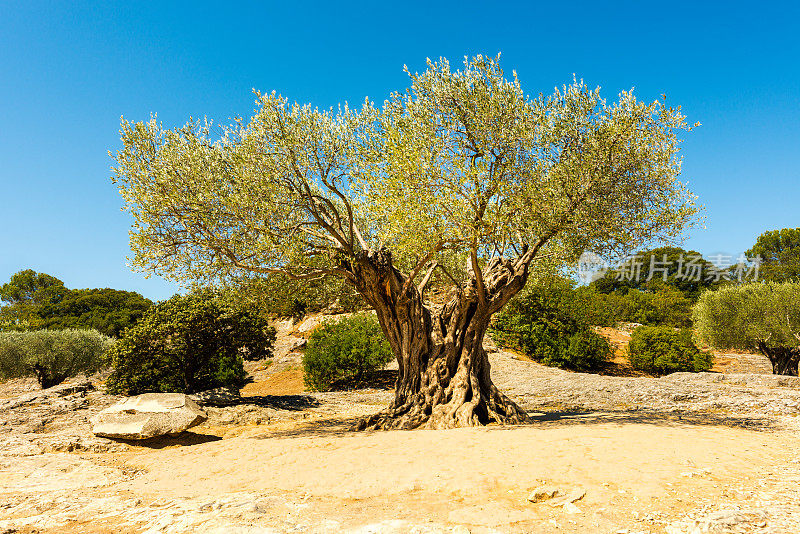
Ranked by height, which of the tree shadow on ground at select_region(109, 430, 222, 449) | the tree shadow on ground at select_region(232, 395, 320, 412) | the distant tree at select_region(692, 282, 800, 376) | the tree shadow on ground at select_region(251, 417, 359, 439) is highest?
the distant tree at select_region(692, 282, 800, 376)

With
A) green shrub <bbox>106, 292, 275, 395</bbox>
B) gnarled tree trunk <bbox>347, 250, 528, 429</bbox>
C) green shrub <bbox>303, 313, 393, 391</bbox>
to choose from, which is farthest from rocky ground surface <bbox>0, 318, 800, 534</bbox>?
green shrub <bbox>303, 313, 393, 391</bbox>

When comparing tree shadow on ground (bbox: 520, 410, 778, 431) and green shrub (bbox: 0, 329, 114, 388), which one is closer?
tree shadow on ground (bbox: 520, 410, 778, 431)

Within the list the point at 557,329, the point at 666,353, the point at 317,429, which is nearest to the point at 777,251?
the point at 666,353

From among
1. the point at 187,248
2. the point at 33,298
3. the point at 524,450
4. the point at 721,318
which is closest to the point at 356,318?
the point at 187,248

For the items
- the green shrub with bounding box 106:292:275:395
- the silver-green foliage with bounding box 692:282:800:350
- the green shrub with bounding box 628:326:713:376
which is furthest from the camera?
the green shrub with bounding box 628:326:713:376

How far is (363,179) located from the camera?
13445 mm

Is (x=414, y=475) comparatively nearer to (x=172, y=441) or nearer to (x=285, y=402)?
(x=172, y=441)

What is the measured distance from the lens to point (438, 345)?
46.8 feet

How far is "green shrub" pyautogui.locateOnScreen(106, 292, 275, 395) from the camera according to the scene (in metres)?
19.0

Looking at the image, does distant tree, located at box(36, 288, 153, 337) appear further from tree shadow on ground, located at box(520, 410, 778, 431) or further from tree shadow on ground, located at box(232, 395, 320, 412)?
tree shadow on ground, located at box(520, 410, 778, 431)

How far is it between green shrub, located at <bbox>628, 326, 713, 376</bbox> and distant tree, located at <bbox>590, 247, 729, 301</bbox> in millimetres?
41869

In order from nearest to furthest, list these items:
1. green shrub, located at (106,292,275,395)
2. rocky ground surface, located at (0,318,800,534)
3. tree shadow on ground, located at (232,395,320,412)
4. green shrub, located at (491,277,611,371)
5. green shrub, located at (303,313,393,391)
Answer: rocky ground surface, located at (0,318,800,534) → tree shadow on ground, located at (232,395,320,412) → green shrub, located at (106,292,275,395) → green shrub, located at (303,313,393,391) → green shrub, located at (491,277,611,371)

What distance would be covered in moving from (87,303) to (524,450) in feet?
205

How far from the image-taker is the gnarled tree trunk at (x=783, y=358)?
3035 cm
